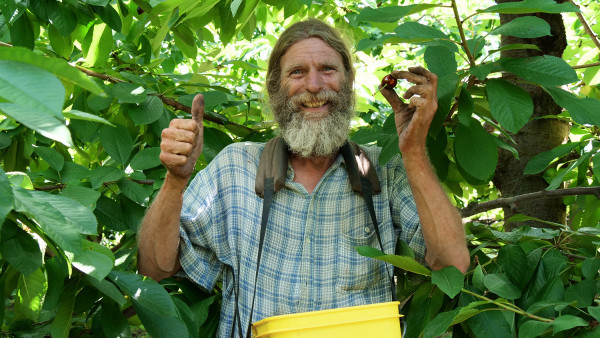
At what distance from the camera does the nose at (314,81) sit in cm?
264

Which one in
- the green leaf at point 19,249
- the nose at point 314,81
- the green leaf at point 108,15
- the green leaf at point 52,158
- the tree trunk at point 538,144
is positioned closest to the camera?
the green leaf at point 19,249

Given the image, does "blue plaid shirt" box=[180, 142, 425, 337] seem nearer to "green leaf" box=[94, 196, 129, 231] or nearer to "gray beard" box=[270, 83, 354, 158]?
"gray beard" box=[270, 83, 354, 158]

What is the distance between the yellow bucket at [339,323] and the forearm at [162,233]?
518 mm

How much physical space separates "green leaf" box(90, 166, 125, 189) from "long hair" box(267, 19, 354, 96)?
2.76 feet

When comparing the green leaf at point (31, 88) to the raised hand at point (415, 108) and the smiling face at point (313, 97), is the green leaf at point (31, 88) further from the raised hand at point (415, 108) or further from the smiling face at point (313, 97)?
the smiling face at point (313, 97)

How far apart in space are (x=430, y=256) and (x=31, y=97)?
1652 millimetres

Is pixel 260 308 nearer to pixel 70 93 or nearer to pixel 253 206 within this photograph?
pixel 253 206

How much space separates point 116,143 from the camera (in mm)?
2414

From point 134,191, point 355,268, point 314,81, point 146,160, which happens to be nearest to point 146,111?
point 146,160

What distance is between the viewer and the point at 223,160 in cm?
248

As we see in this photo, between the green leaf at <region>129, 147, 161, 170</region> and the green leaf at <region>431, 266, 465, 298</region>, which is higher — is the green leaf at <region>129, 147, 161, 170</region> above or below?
above

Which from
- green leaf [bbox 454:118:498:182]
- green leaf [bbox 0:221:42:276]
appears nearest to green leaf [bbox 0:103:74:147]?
green leaf [bbox 0:221:42:276]

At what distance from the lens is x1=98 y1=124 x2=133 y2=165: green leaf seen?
239cm

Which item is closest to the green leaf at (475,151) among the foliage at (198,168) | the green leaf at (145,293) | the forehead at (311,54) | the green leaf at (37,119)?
the foliage at (198,168)
